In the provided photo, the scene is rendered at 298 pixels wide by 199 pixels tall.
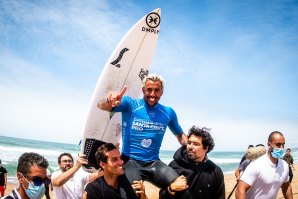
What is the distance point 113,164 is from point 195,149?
3.60 ft

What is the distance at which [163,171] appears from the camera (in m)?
3.57

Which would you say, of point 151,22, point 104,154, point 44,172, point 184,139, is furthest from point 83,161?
point 151,22

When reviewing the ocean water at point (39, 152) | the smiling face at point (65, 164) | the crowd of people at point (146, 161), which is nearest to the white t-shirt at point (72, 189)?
the smiling face at point (65, 164)

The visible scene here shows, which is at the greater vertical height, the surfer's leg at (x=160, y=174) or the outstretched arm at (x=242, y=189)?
the surfer's leg at (x=160, y=174)

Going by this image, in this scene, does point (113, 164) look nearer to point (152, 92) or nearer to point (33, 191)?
point (33, 191)

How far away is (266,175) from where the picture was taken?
4574 millimetres

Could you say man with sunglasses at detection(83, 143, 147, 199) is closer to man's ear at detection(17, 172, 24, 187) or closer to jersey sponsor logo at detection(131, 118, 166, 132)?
jersey sponsor logo at detection(131, 118, 166, 132)

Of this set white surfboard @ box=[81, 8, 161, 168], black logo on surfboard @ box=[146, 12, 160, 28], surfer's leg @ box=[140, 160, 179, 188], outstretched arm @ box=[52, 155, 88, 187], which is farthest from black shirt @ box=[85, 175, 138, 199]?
black logo on surfboard @ box=[146, 12, 160, 28]

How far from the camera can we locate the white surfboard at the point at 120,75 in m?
5.36

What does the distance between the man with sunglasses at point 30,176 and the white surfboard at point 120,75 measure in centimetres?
204

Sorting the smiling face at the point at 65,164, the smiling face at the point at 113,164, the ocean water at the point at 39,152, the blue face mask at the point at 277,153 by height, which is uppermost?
the blue face mask at the point at 277,153

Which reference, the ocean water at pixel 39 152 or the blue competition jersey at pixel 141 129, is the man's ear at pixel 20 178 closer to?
the blue competition jersey at pixel 141 129

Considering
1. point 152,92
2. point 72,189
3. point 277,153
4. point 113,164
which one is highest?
point 152,92

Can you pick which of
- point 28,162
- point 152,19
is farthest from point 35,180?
point 152,19
